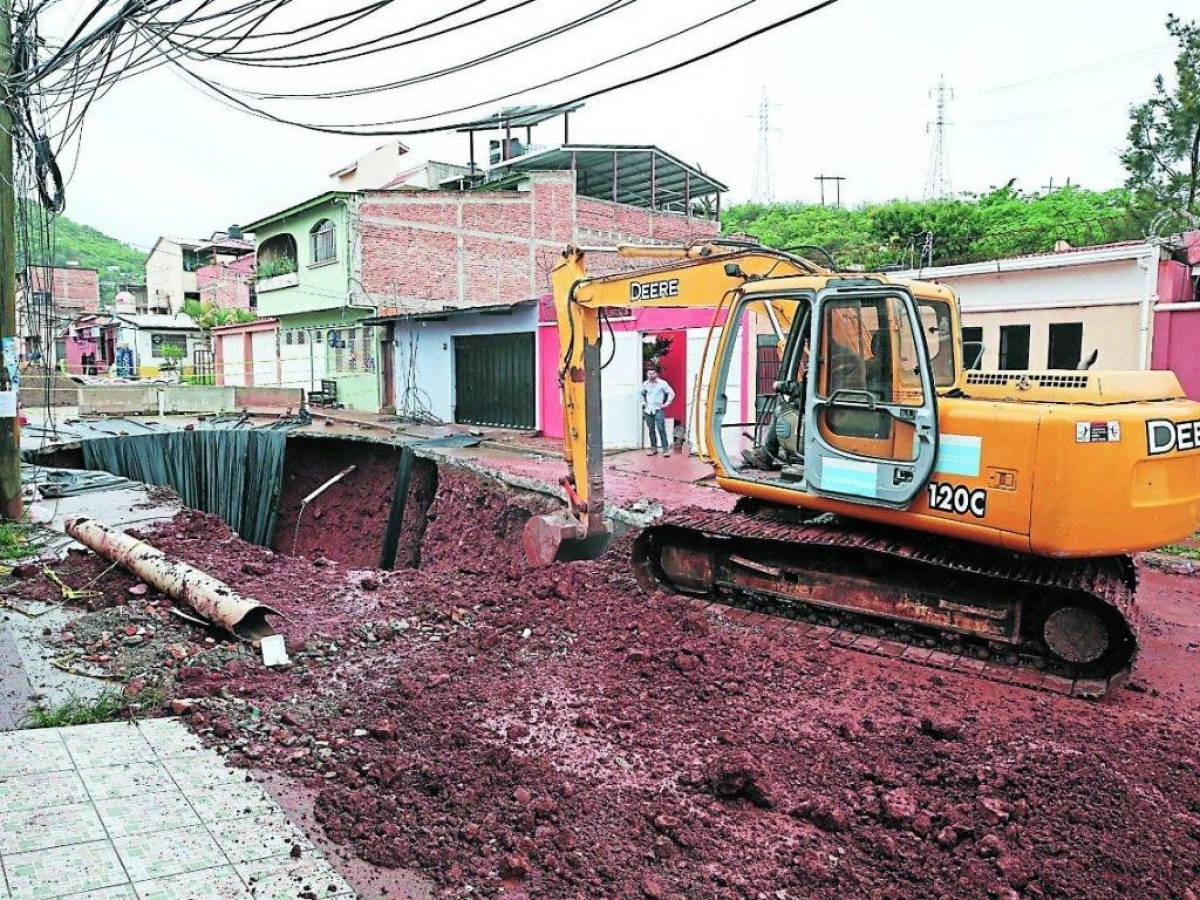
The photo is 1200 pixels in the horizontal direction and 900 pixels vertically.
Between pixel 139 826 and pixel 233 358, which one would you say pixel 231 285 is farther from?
pixel 139 826

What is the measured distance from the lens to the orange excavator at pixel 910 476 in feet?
17.2

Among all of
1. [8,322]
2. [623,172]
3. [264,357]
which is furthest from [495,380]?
[264,357]

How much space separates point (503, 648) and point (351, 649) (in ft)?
3.28

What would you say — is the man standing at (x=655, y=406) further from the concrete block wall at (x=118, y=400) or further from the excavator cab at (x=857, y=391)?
the concrete block wall at (x=118, y=400)

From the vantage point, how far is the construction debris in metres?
5.82

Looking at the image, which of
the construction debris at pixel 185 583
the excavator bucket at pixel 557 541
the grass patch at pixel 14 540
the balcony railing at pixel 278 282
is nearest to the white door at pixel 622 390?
the excavator bucket at pixel 557 541

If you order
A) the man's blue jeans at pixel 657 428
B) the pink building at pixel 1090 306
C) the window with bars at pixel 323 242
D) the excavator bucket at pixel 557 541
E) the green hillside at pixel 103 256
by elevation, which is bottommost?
the excavator bucket at pixel 557 541

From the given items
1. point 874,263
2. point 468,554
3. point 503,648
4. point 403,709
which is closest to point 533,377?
point 468,554

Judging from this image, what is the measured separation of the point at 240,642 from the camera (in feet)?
18.6

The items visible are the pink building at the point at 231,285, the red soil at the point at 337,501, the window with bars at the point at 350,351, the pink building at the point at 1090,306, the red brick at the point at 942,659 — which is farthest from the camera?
the pink building at the point at 231,285

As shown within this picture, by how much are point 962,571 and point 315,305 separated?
965 inches

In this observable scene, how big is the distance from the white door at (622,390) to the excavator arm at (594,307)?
25.7 ft

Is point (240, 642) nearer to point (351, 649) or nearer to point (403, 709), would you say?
point (351, 649)

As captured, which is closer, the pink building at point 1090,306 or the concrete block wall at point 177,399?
the pink building at point 1090,306
